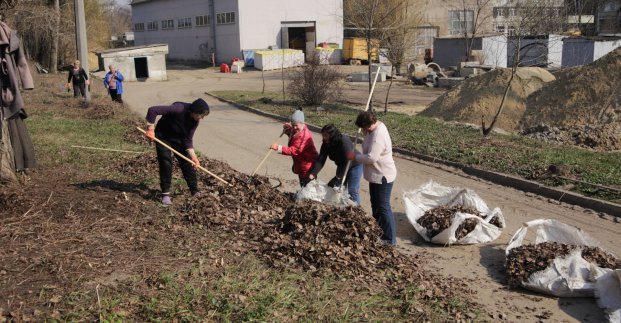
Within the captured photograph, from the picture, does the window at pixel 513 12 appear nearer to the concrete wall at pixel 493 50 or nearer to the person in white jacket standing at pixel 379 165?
the person in white jacket standing at pixel 379 165

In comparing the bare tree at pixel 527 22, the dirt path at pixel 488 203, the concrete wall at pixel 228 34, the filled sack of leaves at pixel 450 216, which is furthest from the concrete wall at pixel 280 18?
the filled sack of leaves at pixel 450 216

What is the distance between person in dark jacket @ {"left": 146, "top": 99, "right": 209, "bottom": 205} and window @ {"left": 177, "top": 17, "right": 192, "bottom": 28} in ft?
158

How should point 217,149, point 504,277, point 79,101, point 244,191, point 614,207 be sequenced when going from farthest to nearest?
point 79,101 < point 217,149 < point 614,207 < point 244,191 < point 504,277

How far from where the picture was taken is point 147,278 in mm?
5152

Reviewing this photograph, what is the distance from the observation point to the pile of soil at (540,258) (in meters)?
6.07

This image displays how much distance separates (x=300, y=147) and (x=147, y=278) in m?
3.39

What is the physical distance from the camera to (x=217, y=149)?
44.6 ft

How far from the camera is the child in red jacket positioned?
26.2 ft

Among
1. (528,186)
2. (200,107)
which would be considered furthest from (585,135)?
(200,107)

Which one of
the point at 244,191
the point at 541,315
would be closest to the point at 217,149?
the point at 244,191

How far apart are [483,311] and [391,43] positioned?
53.4 feet

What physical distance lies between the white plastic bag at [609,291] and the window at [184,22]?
51.5 metres

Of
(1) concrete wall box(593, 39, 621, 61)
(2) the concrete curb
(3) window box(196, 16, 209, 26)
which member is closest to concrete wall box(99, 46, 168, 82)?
(3) window box(196, 16, 209, 26)

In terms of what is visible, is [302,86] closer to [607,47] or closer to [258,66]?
[607,47]
